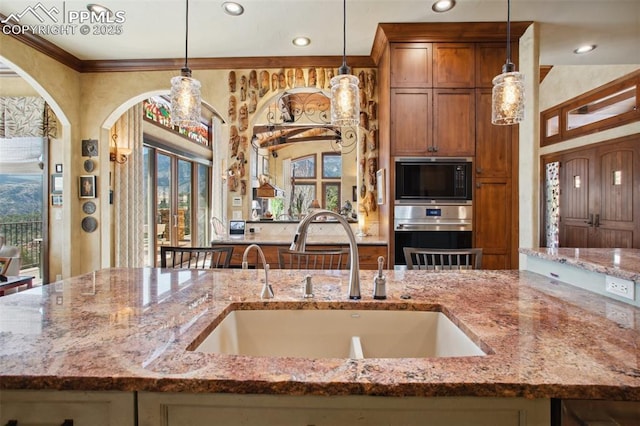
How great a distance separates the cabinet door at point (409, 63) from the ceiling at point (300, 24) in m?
0.24

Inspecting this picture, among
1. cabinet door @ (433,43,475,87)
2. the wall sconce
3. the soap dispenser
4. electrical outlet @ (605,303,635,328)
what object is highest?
cabinet door @ (433,43,475,87)

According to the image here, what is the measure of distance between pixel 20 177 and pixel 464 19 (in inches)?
224

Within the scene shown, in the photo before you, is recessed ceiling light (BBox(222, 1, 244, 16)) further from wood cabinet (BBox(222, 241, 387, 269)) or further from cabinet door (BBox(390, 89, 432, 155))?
wood cabinet (BBox(222, 241, 387, 269))

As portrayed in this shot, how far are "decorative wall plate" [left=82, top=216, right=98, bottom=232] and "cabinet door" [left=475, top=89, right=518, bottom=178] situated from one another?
14.1ft

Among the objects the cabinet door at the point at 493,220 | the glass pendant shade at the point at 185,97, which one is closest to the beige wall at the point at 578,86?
the cabinet door at the point at 493,220

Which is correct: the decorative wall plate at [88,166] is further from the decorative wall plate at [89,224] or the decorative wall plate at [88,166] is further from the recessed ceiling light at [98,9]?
the recessed ceiling light at [98,9]

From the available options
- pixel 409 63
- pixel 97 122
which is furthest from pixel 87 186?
pixel 409 63

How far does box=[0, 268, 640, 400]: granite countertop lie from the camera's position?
687mm

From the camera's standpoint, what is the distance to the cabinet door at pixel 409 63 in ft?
10.6

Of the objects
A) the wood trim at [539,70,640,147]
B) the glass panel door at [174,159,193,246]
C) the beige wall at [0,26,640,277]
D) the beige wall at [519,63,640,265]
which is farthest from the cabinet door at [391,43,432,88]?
the glass panel door at [174,159,193,246]

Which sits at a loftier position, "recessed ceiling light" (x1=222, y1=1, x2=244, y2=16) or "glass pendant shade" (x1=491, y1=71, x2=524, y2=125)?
"recessed ceiling light" (x1=222, y1=1, x2=244, y2=16)

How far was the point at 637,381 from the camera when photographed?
0.67 meters

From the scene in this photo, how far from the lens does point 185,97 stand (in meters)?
1.89

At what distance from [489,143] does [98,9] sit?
3.75 metres
